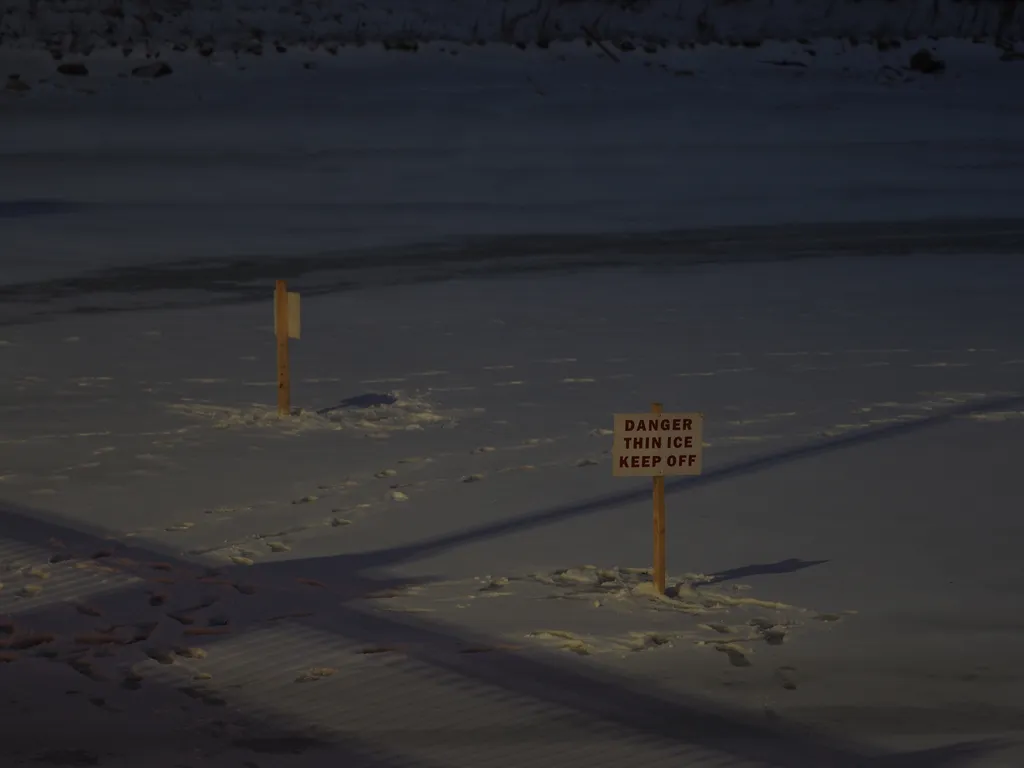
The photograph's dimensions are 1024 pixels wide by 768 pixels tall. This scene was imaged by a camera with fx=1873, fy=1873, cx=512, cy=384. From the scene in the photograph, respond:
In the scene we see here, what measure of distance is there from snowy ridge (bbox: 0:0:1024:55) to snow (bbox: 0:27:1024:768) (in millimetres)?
16198

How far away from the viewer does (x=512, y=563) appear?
7.54 m

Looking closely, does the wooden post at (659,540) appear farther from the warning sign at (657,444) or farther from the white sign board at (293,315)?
the white sign board at (293,315)

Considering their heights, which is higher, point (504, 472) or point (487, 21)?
point (487, 21)

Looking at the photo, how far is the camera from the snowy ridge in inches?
1529

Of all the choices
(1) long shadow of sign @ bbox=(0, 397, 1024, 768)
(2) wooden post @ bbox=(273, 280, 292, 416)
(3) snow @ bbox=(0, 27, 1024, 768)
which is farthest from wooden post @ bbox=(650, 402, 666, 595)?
(2) wooden post @ bbox=(273, 280, 292, 416)

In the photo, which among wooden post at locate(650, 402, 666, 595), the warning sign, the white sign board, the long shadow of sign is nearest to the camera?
the long shadow of sign

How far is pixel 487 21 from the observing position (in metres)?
44.1

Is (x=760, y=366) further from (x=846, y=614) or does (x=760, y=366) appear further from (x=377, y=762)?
(x=377, y=762)

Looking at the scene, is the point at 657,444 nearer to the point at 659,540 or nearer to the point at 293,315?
the point at 659,540

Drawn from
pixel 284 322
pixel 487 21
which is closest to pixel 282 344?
pixel 284 322

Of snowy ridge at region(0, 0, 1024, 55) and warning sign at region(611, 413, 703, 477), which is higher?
snowy ridge at region(0, 0, 1024, 55)

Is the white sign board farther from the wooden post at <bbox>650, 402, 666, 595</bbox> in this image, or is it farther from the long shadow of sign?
the wooden post at <bbox>650, 402, 666, 595</bbox>

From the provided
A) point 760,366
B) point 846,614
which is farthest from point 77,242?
point 846,614

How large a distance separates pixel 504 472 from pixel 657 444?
240cm
